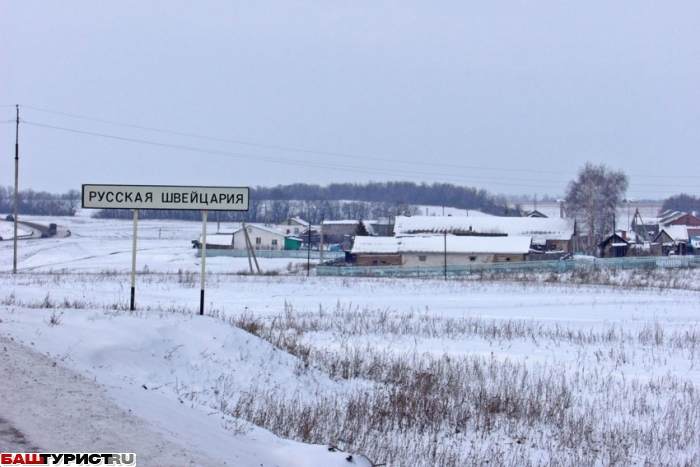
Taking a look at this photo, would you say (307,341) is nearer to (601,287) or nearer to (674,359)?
(674,359)

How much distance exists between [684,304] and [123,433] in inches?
1193

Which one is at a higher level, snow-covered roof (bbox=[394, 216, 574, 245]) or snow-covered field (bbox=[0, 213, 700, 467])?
snow-covered roof (bbox=[394, 216, 574, 245])

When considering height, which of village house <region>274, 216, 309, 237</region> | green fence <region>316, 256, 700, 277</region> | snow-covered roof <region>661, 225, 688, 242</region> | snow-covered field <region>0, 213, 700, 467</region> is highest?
snow-covered roof <region>661, 225, 688, 242</region>

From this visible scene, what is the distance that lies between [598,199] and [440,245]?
27.2 m

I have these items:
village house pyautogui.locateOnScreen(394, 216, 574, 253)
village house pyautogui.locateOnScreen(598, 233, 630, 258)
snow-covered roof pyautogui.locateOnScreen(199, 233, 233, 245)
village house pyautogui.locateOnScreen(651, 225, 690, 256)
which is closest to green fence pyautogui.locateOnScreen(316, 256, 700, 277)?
village house pyautogui.locateOnScreen(598, 233, 630, 258)

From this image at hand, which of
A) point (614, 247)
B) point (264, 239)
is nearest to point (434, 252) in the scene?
point (614, 247)

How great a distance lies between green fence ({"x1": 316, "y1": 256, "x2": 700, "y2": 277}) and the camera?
188 ft

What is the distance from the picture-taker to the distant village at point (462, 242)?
73562 millimetres

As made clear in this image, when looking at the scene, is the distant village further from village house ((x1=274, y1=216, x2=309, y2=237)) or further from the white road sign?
the white road sign

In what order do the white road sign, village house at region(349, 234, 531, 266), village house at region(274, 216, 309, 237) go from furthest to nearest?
1. village house at region(274, 216, 309, 237)
2. village house at region(349, 234, 531, 266)
3. the white road sign

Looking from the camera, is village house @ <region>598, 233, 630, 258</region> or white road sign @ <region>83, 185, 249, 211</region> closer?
white road sign @ <region>83, 185, 249, 211</region>

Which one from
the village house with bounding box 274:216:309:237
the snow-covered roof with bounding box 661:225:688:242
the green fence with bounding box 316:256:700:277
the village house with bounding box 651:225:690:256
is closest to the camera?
the green fence with bounding box 316:256:700:277

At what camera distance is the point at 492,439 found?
8.11m

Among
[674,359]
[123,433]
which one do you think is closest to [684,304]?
[674,359]
